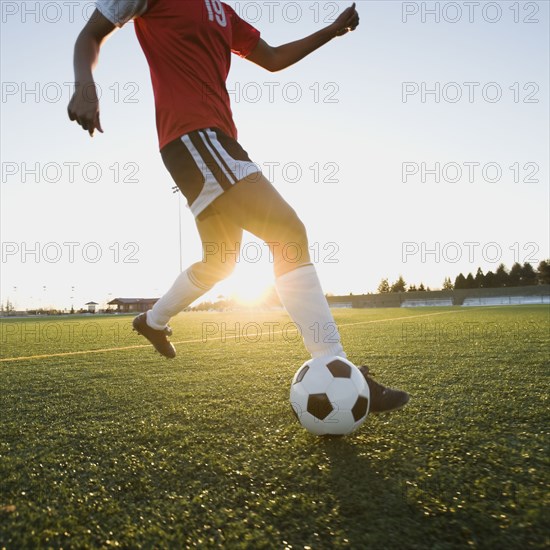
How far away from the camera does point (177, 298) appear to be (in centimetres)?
309

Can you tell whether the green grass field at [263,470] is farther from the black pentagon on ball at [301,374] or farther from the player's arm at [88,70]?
the player's arm at [88,70]

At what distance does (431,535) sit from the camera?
3.82 ft

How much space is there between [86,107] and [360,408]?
191 cm

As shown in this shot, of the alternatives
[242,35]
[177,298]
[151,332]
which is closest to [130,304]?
[151,332]

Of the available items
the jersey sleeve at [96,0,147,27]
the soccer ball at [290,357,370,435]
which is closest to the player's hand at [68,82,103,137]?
the jersey sleeve at [96,0,147,27]

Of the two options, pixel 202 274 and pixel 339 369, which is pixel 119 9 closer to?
pixel 202 274

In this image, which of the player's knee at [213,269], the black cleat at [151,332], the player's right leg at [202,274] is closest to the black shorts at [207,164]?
the player's right leg at [202,274]

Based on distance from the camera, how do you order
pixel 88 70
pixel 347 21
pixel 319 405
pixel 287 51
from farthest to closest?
pixel 287 51
pixel 347 21
pixel 88 70
pixel 319 405

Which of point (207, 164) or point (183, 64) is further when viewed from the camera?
point (183, 64)

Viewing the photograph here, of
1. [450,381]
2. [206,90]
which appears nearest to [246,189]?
[206,90]

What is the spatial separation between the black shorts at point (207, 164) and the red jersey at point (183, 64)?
0.22ft

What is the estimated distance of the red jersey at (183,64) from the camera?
242 cm

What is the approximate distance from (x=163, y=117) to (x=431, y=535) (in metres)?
2.27

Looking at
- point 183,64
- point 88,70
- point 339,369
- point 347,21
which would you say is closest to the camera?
point 339,369
